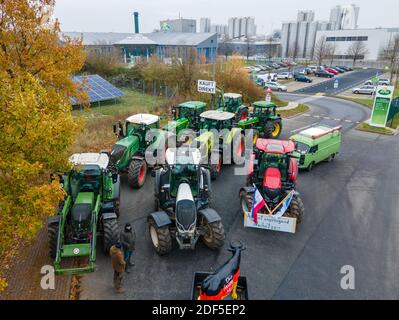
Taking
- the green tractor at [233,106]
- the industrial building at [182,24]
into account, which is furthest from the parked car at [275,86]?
the industrial building at [182,24]

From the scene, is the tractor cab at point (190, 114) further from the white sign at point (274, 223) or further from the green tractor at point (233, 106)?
the white sign at point (274, 223)

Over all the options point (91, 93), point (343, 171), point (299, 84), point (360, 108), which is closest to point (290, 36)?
point (299, 84)

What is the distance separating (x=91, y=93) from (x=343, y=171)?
19.9 m

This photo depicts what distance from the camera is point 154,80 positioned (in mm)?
30312

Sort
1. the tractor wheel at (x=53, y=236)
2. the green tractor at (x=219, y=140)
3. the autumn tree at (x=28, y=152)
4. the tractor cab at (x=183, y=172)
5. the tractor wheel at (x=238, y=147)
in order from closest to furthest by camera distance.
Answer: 1. the autumn tree at (x=28, y=152)
2. the tractor wheel at (x=53, y=236)
3. the tractor cab at (x=183, y=172)
4. the green tractor at (x=219, y=140)
5. the tractor wheel at (x=238, y=147)

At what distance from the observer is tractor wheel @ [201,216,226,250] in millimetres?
8555

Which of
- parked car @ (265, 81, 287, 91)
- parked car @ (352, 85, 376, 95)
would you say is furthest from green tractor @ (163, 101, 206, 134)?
parked car @ (352, 85, 376, 95)

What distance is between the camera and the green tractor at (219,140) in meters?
13.4

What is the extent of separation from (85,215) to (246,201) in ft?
16.3

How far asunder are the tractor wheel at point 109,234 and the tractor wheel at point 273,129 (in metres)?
12.3

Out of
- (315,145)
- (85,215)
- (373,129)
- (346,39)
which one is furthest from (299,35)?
(85,215)

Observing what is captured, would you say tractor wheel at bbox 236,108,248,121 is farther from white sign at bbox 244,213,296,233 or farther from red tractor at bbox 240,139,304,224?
white sign at bbox 244,213,296,233

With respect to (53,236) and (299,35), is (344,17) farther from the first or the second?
(53,236)
